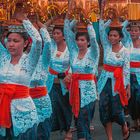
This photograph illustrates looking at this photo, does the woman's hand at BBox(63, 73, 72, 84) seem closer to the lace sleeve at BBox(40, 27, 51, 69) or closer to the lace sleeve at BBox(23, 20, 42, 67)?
the lace sleeve at BBox(40, 27, 51, 69)

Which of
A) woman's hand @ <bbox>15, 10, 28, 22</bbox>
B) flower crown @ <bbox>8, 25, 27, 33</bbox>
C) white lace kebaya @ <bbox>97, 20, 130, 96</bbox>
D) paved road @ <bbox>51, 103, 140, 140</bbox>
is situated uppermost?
woman's hand @ <bbox>15, 10, 28, 22</bbox>

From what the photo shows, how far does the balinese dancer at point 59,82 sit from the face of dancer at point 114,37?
0.63m

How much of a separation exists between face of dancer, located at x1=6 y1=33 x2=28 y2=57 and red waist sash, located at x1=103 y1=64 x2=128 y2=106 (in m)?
2.64

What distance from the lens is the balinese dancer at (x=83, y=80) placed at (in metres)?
6.85

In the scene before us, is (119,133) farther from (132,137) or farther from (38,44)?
(38,44)

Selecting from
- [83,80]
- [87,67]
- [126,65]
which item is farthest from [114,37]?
[83,80]

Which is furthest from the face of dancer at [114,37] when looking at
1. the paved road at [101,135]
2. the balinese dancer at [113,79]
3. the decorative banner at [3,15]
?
the decorative banner at [3,15]

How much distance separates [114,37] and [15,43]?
2.63 metres

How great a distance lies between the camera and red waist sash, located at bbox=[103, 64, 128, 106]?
7.37 meters

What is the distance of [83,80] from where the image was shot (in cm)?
691

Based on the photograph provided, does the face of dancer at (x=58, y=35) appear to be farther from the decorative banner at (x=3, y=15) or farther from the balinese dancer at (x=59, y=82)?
the decorative banner at (x=3, y=15)

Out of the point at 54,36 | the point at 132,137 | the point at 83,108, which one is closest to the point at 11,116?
the point at 83,108

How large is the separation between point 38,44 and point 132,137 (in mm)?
3523

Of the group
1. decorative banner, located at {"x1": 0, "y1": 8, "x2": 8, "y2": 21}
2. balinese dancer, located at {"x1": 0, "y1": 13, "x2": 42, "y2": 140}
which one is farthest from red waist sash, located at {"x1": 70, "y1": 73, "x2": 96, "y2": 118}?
balinese dancer, located at {"x1": 0, "y1": 13, "x2": 42, "y2": 140}
